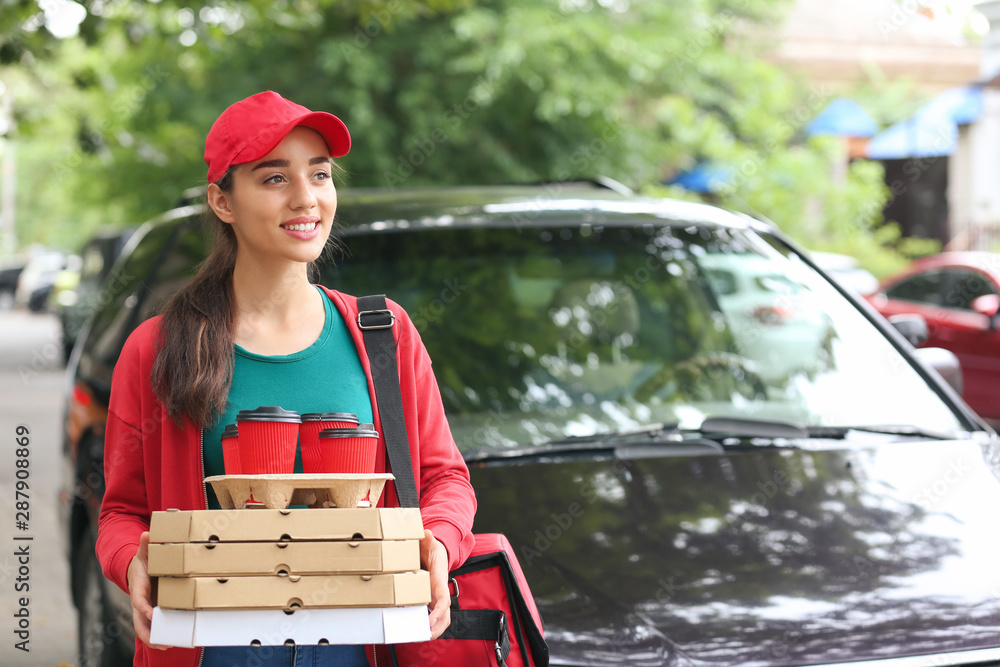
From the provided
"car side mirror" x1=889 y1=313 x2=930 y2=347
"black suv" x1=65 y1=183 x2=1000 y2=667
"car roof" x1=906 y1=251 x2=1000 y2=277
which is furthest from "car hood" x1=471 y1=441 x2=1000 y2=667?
Result: "car roof" x1=906 y1=251 x2=1000 y2=277

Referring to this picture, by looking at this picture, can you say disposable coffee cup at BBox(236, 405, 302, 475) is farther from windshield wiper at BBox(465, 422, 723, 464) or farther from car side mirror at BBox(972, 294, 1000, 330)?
car side mirror at BBox(972, 294, 1000, 330)

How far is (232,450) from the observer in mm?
1648

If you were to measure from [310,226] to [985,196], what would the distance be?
2216 cm

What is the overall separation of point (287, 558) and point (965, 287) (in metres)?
9.53

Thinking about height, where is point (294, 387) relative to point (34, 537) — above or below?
below

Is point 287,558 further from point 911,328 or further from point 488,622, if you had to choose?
point 911,328

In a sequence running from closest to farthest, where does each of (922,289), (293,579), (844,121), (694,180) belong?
1. (293,579)
2. (922,289)
3. (844,121)
4. (694,180)

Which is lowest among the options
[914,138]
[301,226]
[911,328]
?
[301,226]

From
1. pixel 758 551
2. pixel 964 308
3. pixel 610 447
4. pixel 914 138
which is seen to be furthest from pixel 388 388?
pixel 914 138

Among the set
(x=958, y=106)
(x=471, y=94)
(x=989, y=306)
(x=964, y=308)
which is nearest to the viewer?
(x=989, y=306)

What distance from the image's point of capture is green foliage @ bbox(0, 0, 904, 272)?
1130 cm

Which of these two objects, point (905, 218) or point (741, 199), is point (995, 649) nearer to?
point (741, 199)

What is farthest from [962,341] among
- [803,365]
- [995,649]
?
[995,649]

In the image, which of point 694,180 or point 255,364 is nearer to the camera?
point 255,364
